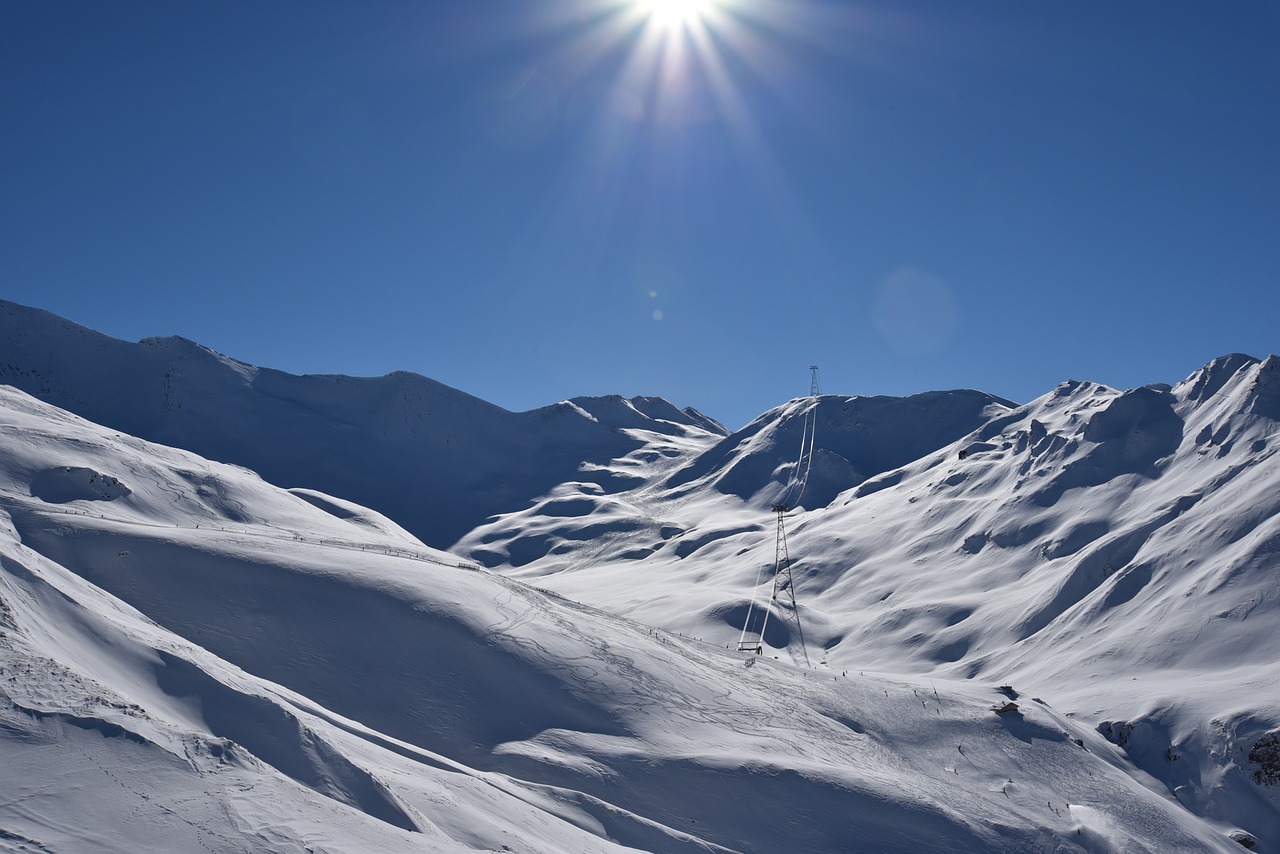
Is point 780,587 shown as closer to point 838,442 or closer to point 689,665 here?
point 689,665

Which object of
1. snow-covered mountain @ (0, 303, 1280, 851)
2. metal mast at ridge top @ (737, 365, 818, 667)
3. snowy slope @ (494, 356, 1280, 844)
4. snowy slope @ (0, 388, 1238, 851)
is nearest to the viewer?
snowy slope @ (0, 388, 1238, 851)

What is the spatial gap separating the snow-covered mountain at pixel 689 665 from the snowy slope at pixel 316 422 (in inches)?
2397

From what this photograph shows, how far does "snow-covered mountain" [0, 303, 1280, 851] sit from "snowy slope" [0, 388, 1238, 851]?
119 millimetres

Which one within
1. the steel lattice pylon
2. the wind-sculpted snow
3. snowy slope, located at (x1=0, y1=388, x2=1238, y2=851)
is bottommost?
snowy slope, located at (x1=0, y1=388, x2=1238, y2=851)

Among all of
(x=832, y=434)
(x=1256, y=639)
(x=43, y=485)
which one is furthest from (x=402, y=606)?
(x=832, y=434)

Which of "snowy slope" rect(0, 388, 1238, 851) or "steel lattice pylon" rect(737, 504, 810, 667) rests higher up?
"steel lattice pylon" rect(737, 504, 810, 667)

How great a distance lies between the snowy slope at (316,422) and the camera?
14388 centimetres

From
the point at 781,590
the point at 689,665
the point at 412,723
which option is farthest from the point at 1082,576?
the point at 412,723

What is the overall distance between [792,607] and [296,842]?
6974 cm

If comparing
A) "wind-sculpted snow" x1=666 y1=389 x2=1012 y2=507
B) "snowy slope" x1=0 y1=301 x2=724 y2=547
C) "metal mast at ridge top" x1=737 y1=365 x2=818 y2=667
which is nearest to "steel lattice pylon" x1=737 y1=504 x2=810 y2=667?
"metal mast at ridge top" x1=737 y1=365 x2=818 y2=667

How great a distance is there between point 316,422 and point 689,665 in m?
142

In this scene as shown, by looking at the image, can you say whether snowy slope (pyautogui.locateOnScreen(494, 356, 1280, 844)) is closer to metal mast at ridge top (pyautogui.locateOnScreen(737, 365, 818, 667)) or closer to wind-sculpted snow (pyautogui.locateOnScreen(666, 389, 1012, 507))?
metal mast at ridge top (pyautogui.locateOnScreen(737, 365, 818, 667))

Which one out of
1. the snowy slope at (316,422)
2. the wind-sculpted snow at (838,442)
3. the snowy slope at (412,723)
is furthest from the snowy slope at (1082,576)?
the snowy slope at (316,422)

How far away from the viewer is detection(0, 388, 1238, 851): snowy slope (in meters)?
16.4
